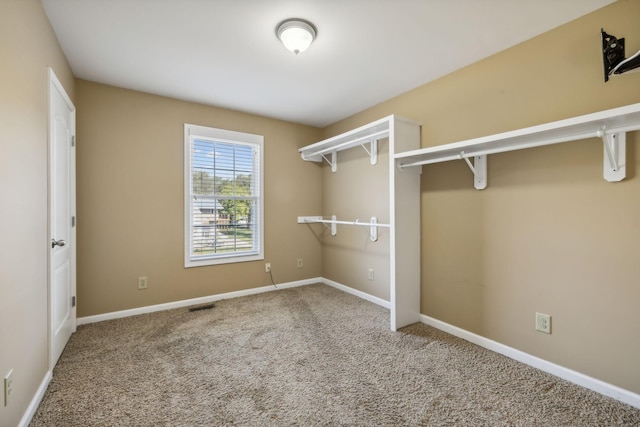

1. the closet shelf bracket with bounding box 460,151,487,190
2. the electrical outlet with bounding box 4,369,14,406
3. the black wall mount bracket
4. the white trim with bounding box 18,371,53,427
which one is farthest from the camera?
the closet shelf bracket with bounding box 460,151,487,190

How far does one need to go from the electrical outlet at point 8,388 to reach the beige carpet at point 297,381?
0.32 meters

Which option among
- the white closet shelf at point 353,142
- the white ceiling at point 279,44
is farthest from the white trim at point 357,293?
the white ceiling at point 279,44

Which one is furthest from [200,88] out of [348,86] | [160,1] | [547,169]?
[547,169]

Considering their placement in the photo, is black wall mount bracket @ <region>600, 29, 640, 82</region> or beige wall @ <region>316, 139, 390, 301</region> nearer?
black wall mount bracket @ <region>600, 29, 640, 82</region>

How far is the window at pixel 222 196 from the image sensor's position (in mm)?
3475

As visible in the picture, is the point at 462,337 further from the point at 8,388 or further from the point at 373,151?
the point at 8,388

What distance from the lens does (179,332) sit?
2699mm

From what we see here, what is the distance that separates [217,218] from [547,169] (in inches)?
133

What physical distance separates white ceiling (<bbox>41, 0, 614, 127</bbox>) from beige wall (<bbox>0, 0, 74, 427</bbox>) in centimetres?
45

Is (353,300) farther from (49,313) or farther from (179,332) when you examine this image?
(49,313)

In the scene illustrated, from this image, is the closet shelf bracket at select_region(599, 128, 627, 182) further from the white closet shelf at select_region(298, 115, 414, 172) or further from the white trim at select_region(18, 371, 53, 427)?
the white trim at select_region(18, 371, 53, 427)

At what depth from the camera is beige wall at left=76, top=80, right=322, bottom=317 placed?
2.89m

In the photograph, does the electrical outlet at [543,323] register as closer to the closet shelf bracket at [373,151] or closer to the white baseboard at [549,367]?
the white baseboard at [549,367]

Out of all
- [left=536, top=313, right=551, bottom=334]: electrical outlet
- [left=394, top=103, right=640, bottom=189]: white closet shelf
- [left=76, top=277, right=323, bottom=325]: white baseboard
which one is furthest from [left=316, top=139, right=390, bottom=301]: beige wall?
[left=536, top=313, right=551, bottom=334]: electrical outlet
